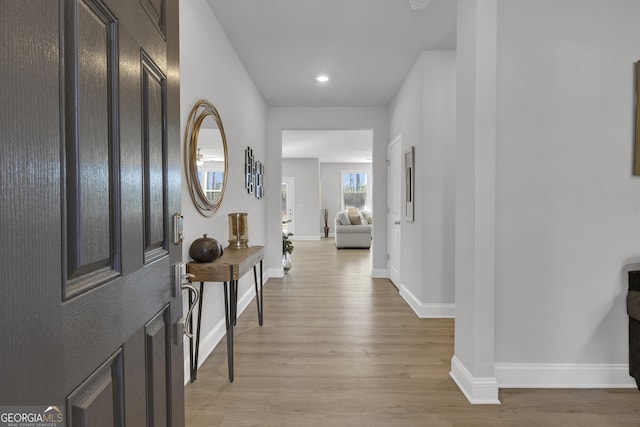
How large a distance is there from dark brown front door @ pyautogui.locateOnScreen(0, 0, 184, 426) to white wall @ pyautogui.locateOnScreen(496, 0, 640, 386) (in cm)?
193

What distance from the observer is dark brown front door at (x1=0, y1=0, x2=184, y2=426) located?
461 millimetres

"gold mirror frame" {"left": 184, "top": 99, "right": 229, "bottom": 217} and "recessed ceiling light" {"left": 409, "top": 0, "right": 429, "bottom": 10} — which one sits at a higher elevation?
"recessed ceiling light" {"left": 409, "top": 0, "right": 429, "bottom": 10}

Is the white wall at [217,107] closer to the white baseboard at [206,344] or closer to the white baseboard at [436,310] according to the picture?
the white baseboard at [206,344]

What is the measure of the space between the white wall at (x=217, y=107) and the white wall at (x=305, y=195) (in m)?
6.89

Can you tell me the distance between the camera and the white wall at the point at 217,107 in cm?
235

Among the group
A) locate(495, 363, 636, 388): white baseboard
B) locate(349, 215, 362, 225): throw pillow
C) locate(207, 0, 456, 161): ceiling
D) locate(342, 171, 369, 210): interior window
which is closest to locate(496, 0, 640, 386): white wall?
locate(495, 363, 636, 388): white baseboard

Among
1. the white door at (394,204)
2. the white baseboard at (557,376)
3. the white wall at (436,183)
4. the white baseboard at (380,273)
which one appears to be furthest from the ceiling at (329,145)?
the white baseboard at (557,376)

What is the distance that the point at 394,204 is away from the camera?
16.7ft

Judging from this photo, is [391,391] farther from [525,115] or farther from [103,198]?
[103,198]

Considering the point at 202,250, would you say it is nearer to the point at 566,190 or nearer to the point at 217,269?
the point at 217,269

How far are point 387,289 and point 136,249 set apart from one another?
4.26 metres

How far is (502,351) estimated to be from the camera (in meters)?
2.18

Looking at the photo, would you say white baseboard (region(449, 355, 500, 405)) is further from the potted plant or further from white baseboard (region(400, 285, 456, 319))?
the potted plant

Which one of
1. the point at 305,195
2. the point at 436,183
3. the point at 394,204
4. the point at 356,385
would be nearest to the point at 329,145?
the point at 305,195
